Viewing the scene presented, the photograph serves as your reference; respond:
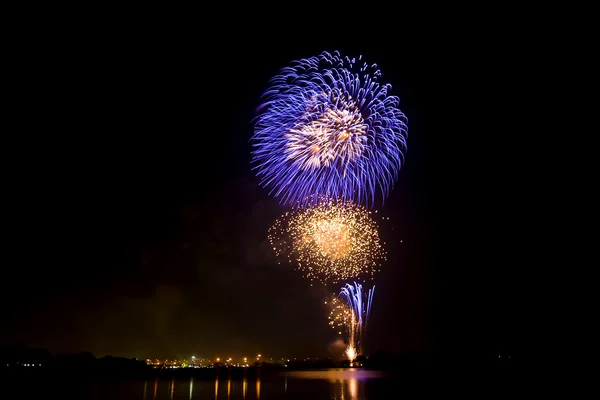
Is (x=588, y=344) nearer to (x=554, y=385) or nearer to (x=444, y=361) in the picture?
(x=554, y=385)

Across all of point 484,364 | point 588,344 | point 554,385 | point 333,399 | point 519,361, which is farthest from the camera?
point 484,364

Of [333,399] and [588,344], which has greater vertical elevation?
[588,344]

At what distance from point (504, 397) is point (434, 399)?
470cm

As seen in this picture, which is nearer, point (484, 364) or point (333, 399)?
point (333, 399)

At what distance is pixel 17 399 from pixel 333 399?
60.2ft

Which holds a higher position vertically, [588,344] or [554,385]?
[588,344]

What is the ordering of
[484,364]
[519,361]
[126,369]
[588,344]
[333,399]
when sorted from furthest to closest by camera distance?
[126,369] → [484,364] → [519,361] → [588,344] → [333,399]

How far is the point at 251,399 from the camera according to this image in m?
31.2

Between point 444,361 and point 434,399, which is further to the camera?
point 444,361

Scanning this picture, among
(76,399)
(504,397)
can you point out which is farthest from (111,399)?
(504,397)

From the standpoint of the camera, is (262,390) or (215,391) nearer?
(215,391)

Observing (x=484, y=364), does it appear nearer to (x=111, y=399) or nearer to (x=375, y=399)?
(x=375, y=399)

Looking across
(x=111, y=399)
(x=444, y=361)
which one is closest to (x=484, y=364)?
(x=444, y=361)

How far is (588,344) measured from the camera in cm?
4350
